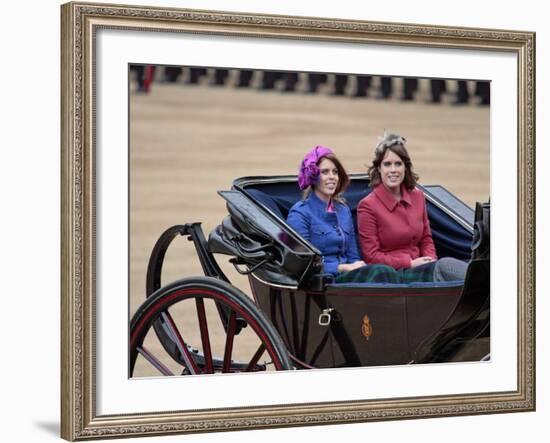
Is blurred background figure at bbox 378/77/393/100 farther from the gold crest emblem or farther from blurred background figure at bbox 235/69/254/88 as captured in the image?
the gold crest emblem

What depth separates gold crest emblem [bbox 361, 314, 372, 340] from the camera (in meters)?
4.91

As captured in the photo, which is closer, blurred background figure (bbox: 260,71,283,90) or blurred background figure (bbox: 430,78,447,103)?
blurred background figure (bbox: 260,71,283,90)

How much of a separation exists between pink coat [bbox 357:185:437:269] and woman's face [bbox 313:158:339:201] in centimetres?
13

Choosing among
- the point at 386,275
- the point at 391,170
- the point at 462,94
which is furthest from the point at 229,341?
the point at 462,94

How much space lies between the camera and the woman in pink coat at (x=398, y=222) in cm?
495

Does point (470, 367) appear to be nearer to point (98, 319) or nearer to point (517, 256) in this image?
point (517, 256)

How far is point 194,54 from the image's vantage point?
4.59m

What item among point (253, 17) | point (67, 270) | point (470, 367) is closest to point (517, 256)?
point (470, 367)

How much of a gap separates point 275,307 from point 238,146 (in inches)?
22.7

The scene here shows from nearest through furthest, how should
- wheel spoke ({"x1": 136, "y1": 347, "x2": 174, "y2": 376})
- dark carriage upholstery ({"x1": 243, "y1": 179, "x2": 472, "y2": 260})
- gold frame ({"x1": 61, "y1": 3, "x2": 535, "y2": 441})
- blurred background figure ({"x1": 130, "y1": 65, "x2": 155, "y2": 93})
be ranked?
gold frame ({"x1": 61, "y1": 3, "x2": 535, "y2": 441}) → blurred background figure ({"x1": 130, "y1": 65, "x2": 155, "y2": 93}) → wheel spoke ({"x1": 136, "y1": 347, "x2": 174, "y2": 376}) → dark carriage upholstery ({"x1": 243, "y1": 179, "x2": 472, "y2": 260})

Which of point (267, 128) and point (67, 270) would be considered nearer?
point (67, 270)

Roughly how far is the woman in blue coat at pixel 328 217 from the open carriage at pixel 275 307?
29 mm

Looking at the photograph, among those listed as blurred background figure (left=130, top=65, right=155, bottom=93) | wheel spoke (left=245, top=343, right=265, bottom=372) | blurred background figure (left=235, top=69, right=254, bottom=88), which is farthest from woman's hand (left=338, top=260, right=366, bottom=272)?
blurred background figure (left=130, top=65, right=155, bottom=93)

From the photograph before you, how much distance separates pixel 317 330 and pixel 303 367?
0.14 meters
